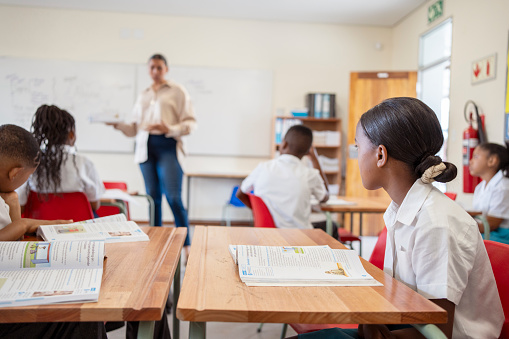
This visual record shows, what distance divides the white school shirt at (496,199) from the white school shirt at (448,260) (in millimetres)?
2050

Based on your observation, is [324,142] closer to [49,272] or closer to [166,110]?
[166,110]

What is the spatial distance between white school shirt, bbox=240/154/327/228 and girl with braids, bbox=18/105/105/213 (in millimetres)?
943

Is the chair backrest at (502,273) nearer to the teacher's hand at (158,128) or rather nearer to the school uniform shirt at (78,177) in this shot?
the school uniform shirt at (78,177)

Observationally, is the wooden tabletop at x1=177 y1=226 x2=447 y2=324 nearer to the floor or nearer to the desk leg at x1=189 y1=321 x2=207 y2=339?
the desk leg at x1=189 y1=321 x2=207 y2=339

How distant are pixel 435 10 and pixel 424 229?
459cm

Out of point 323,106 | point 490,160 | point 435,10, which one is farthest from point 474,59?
point 323,106

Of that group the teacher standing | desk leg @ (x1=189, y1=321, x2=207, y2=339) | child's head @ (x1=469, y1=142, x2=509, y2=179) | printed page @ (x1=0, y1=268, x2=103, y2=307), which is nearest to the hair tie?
desk leg @ (x1=189, y1=321, x2=207, y2=339)

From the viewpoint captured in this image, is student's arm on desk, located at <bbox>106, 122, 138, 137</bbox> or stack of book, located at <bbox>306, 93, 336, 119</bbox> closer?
student's arm on desk, located at <bbox>106, 122, 138, 137</bbox>

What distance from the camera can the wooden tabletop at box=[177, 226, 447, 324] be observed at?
0.74 metres

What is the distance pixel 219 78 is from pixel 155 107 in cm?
233

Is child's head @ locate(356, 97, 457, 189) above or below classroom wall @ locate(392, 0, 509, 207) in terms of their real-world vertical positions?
below

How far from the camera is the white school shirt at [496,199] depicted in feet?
9.07

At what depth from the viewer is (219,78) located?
18.9ft

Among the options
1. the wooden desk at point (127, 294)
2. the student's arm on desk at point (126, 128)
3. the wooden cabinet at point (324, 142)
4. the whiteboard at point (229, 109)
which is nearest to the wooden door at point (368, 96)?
the wooden cabinet at point (324, 142)
